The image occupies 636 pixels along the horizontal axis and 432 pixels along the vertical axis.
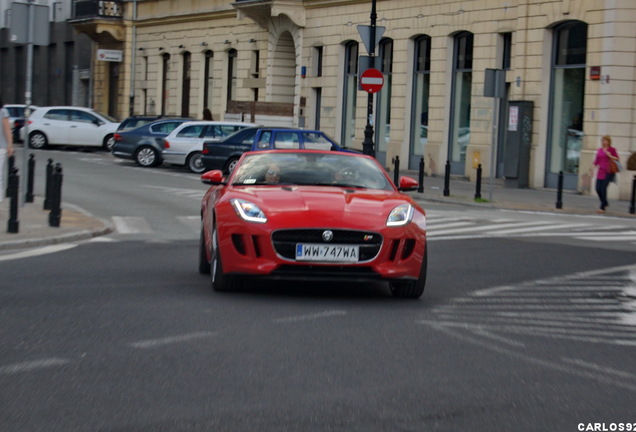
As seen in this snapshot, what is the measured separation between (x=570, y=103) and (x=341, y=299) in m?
22.2

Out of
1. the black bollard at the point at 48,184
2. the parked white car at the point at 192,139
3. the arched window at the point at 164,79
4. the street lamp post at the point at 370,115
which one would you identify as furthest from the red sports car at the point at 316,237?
the arched window at the point at 164,79

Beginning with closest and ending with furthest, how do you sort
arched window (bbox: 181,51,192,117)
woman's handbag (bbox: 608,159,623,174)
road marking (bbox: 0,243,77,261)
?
road marking (bbox: 0,243,77,261) < woman's handbag (bbox: 608,159,623,174) < arched window (bbox: 181,51,192,117)

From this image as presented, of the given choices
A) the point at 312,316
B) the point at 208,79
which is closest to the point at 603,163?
the point at 312,316

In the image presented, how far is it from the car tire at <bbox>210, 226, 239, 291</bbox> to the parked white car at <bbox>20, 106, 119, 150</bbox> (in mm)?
35283

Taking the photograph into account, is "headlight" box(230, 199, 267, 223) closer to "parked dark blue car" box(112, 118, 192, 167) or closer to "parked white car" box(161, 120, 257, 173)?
"parked white car" box(161, 120, 257, 173)

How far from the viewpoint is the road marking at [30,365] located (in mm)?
6953

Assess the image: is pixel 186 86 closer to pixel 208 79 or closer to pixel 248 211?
pixel 208 79

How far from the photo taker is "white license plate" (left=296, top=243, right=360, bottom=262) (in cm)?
1020

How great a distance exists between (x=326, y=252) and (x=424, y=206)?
50.5 feet

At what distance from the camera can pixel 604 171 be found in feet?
84.8

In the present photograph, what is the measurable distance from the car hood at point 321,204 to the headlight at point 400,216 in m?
0.04

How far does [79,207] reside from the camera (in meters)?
22.0

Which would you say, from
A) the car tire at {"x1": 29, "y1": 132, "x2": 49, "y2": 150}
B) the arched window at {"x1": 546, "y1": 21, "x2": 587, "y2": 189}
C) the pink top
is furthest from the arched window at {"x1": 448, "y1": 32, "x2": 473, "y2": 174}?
the car tire at {"x1": 29, "y1": 132, "x2": 49, "y2": 150}

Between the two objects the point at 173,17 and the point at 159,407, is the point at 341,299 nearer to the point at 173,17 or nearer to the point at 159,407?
the point at 159,407
